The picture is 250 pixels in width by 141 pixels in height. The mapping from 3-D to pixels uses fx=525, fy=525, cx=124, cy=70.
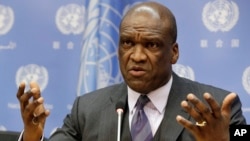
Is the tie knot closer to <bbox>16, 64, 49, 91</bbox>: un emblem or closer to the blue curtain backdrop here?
the blue curtain backdrop

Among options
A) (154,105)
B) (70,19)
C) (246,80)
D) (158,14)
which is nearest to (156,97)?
(154,105)

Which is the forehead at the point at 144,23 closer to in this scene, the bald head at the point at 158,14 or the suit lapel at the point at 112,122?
the bald head at the point at 158,14

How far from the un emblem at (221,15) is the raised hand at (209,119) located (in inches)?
70.0

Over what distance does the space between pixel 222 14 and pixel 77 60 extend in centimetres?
114

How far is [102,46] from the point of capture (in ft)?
11.7

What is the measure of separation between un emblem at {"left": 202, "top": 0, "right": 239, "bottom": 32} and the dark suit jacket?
3.58ft

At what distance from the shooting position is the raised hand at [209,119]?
1900 millimetres

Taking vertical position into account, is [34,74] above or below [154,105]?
below

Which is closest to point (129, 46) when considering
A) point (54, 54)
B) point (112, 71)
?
point (112, 71)

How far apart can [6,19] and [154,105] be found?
203 cm

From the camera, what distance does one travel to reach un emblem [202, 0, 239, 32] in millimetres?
3627

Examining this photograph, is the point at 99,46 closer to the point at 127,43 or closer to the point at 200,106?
the point at 127,43

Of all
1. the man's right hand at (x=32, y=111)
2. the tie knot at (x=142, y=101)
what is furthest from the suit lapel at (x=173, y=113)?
the man's right hand at (x=32, y=111)

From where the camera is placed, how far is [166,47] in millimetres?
2490
